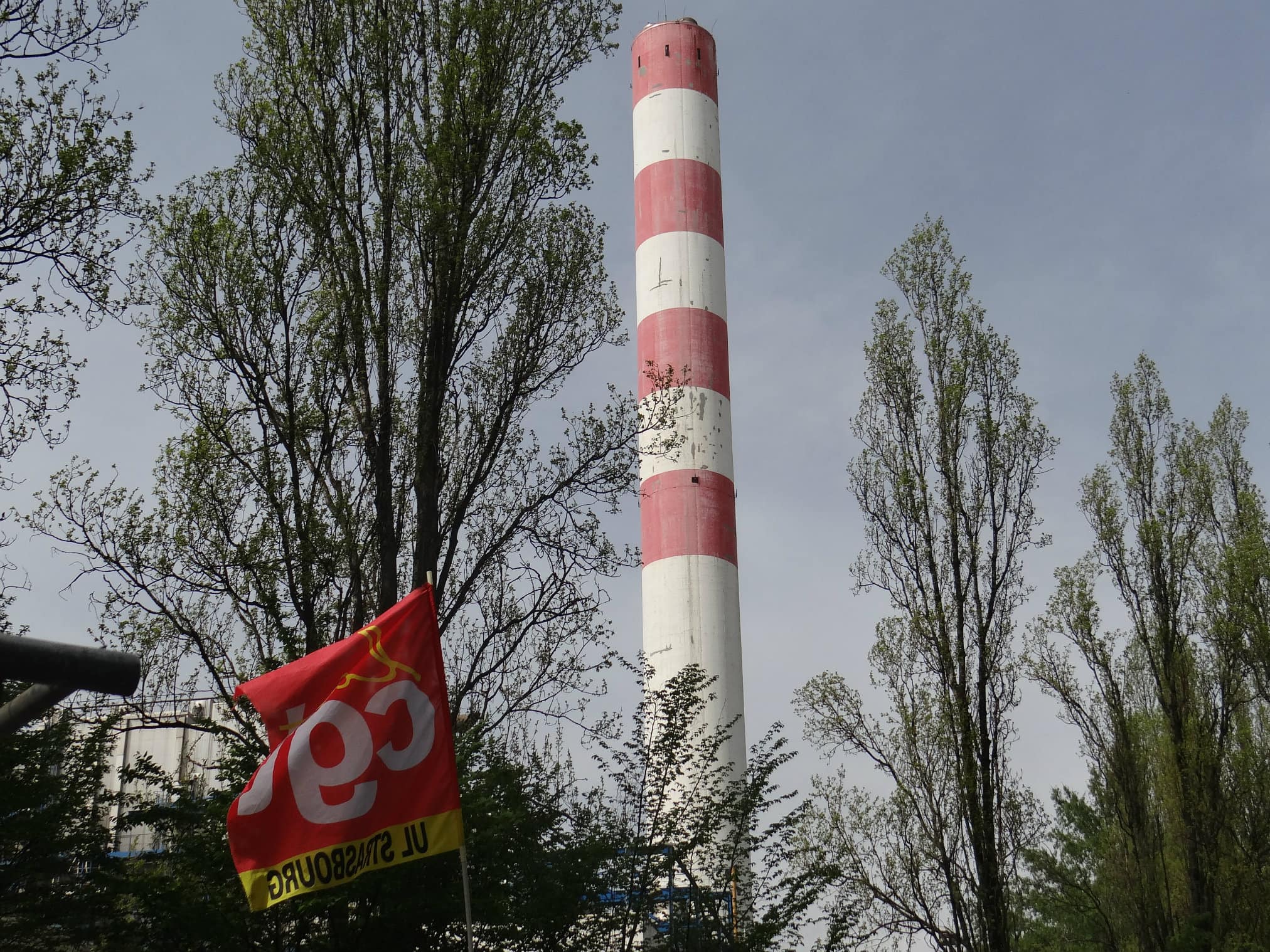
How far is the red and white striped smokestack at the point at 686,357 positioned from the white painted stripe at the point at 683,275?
2cm

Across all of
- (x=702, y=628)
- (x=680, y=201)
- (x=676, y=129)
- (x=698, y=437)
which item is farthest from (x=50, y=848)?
(x=676, y=129)

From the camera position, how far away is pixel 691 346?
22.1 meters

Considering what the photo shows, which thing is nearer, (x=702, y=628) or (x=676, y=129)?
(x=702, y=628)

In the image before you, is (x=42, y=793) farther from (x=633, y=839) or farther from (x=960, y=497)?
A: (x=960, y=497)

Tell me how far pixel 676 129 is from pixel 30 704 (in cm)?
2194

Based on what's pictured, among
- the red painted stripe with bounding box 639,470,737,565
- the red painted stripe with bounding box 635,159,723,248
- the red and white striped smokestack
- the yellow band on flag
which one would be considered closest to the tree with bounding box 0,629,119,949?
the yellow band on flag

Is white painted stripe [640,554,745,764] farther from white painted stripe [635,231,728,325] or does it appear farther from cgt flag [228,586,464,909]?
cgt flag [228,586,464,909]

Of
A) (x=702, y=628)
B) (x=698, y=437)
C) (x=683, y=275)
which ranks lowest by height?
(x=702, y=628)

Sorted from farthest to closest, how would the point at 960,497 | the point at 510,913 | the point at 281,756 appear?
the point at 960,497 < the point at 510,913 < the point at 281,756

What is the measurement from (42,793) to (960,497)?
11.9m

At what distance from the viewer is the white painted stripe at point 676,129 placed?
928 inches

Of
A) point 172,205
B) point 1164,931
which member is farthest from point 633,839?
point 1164,931

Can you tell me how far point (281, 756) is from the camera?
7293mm

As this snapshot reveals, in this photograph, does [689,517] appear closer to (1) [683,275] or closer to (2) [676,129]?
(1) [683,275]
